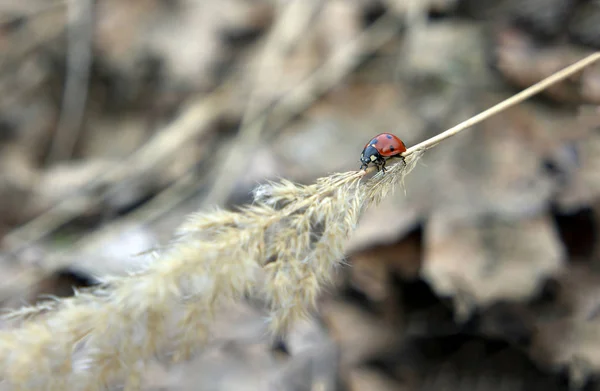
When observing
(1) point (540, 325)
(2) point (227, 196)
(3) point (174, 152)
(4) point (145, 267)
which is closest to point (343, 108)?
(2) point (227, 196)

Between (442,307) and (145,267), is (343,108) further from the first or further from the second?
(145,267)

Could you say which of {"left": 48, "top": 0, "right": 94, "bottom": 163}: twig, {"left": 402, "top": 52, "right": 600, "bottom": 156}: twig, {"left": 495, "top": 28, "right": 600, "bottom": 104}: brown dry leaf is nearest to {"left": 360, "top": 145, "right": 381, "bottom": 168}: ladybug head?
{"left": 402, "top": 52, "right": 600, "bottom": 156}: twig

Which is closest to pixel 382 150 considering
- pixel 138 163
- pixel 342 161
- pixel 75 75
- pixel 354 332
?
pixel 354 332

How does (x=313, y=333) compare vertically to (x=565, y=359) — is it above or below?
above

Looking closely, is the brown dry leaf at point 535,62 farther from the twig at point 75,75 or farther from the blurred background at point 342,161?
the twig at point 75,75

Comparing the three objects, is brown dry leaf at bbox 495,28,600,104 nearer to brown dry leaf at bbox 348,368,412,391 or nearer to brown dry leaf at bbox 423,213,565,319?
brown dry leaf at bbox 423,213,565,319

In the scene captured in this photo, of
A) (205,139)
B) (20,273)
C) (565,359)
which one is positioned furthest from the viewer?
(205,139)

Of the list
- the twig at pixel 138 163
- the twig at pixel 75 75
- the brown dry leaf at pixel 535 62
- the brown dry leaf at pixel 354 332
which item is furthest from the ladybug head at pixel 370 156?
the twig at pixel 75 75

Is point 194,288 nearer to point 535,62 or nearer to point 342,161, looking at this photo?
point 342,161
